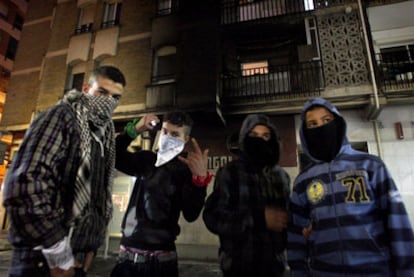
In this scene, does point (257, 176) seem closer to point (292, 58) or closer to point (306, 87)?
point (306, 87)

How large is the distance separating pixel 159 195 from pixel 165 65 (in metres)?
8.96

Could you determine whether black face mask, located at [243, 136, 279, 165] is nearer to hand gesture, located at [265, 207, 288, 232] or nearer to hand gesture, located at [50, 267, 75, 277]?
hand gesture, located at [265, 207, 288, 232]

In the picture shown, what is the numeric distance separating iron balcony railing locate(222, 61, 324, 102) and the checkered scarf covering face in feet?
24.2

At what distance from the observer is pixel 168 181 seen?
94.6 inches

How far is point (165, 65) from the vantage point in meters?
10.4

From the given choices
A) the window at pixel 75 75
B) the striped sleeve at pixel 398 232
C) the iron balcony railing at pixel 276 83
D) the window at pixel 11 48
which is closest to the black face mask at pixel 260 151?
the striped sleeve at pixel 398 232


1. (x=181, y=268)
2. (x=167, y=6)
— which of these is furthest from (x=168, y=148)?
(x=167, y=6)

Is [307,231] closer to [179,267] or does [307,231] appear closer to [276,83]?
[179,267]

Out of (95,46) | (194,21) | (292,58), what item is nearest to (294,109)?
(292,58)

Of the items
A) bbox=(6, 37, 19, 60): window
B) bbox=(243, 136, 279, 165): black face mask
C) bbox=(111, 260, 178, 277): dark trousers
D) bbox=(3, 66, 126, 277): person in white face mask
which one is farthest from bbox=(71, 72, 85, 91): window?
bbox=(6, 37, 19, 60): window

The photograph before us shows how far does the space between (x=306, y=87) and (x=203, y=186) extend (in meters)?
7.49

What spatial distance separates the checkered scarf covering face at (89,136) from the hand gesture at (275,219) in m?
1.27

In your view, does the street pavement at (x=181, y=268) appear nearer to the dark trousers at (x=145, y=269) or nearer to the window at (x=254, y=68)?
the dark trousers at (x=145, y=269)

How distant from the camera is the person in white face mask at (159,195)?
6.98 feet
